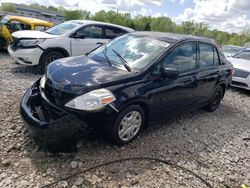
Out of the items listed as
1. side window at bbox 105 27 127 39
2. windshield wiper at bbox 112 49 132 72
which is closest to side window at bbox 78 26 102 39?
side window at bbox 105 27 127 39

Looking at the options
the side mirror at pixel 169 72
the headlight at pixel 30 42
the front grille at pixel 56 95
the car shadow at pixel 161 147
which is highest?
the side mirror at pixel 169 72

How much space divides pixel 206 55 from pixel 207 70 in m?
0.32

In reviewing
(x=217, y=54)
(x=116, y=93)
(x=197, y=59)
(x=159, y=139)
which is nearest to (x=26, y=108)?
(x=116, y=93)

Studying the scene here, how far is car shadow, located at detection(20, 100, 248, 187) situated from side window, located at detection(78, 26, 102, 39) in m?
4.25

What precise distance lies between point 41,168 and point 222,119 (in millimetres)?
3996

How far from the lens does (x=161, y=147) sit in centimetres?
355

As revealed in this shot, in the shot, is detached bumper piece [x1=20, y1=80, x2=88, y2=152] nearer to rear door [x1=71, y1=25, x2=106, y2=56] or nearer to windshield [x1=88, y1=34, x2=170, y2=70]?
windshield [x1=88, y1=34, x2=170, y2=70]

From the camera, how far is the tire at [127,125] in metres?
3.11

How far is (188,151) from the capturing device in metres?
3.58

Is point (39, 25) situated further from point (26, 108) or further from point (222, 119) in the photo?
point (222, 119)

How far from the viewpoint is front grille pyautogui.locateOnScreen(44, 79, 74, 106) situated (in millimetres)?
2902

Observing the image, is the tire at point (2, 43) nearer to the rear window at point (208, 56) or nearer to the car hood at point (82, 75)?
the car hood at point (82, 75)

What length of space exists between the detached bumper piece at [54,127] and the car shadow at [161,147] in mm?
183

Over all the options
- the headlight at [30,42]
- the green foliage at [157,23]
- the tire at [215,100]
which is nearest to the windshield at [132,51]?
the tire at [215,100]
